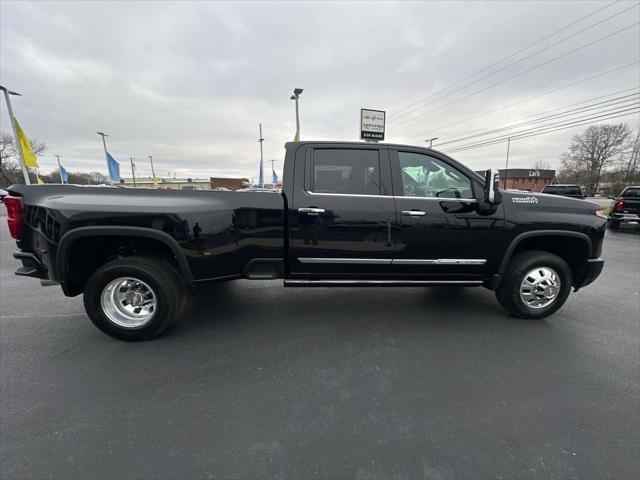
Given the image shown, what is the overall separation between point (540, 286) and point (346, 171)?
8.53 ft

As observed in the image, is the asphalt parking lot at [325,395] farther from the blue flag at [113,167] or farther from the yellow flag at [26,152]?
the blue flag at [113,167]

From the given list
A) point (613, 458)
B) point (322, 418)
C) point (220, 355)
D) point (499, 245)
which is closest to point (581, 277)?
point (499, 245)

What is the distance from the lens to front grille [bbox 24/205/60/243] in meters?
2.74

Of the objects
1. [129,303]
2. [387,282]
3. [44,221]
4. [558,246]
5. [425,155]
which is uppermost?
[425,155]

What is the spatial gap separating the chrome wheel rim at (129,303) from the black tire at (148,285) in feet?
0.12

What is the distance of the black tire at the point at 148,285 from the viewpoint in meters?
2.89

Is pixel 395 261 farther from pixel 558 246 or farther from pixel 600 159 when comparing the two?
pixel 600 159

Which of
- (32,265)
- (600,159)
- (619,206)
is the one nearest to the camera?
(32,265)

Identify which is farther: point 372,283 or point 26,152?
point 26,152

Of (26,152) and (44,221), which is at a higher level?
(26,152)

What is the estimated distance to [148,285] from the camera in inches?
116

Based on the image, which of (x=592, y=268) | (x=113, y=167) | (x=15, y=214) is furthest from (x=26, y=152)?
(x=592, y=268)

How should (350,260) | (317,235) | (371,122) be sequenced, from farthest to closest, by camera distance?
(371,122), (350,260), (317,235)

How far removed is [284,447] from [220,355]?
48.2 inches
